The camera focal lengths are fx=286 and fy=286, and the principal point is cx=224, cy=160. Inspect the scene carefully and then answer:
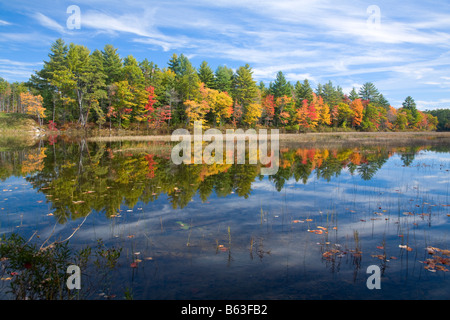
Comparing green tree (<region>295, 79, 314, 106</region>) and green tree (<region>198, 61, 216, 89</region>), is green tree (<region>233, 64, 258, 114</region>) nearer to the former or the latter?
green tree (<region>198, 61, 216, 89</region>)

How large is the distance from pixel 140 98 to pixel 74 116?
17461 millimetres

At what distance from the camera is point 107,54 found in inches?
2261

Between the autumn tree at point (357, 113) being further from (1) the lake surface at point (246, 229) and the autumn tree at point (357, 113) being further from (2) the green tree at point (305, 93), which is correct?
(1) the lake surface at point (246, 229)

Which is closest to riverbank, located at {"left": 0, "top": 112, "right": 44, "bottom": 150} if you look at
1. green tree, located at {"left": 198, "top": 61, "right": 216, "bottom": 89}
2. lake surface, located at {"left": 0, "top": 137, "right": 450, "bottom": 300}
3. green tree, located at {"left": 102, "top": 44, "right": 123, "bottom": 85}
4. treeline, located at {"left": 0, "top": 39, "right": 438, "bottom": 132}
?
treeline, located at {"left": 0, "top": 39, "right": 438, "bottom": 132}

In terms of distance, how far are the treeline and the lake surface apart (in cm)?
4107

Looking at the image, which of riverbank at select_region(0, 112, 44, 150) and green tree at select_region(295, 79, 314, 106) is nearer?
riverbank at select_region(0, 112, 44, 150)

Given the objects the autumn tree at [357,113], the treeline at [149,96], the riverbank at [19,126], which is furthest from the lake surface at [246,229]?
the autumn tree at [357,113]

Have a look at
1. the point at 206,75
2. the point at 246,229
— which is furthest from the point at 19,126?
the point at 246,229

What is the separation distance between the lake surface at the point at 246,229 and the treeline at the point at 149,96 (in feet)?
135

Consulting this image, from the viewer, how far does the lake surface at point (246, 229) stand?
4.64 metres

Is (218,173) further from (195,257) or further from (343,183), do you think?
(195,257)

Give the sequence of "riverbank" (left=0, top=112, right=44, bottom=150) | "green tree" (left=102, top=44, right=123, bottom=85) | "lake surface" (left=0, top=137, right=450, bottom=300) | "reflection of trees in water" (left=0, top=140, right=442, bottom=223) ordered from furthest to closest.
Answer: "green tree" (left=102, top=44, right=123, bottom=85), "riverbank" (left=0, top=112, right=44, bottom=150), "reflection of trees in water" (left=0, top=140, right=442, bottom=223), "lake surface" (left=0, top=137, right=450, bottom=300)

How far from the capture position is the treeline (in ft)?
169
